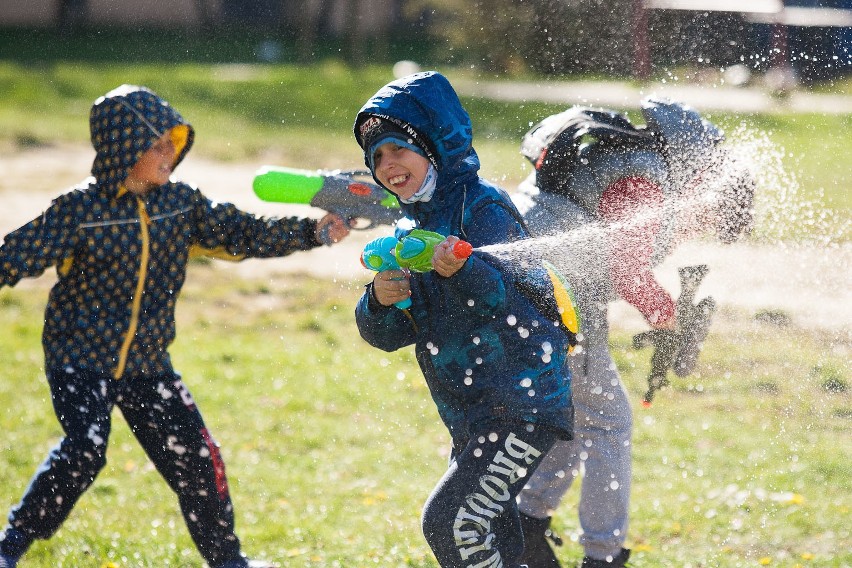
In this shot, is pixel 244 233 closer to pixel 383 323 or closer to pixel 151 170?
pixel 151 170

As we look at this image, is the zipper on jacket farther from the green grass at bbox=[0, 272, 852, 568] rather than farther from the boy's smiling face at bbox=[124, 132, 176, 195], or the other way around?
the green grass at bbox=[0, 272, 852, 568]

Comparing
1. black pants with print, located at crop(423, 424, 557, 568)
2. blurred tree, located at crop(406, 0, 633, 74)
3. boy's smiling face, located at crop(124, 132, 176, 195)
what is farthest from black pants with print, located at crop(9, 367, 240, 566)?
blurred tree, located at crop(406, 0, 633, 74)

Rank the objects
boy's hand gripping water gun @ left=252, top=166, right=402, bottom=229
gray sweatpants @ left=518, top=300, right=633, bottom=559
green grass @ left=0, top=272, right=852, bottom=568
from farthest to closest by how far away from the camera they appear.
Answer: green grass @ left=0, top=272, right=852, bottom=568 → boy's hand gripping water gun @ left=252, top=166, right=402, bottom=229 → gray sweatpants @ left=518, top=300, right=633, bottom=559

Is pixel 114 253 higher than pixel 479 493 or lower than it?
higher

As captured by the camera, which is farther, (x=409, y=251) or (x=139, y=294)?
(x=139, y=294)

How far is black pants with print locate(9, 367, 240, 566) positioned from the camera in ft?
10.6

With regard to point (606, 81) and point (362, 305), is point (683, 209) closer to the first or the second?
point (362, 305)

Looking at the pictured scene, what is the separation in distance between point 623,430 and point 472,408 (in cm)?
73

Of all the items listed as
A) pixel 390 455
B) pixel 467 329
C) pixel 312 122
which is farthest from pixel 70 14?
pixel 467 329

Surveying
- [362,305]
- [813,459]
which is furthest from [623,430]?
[813,459]

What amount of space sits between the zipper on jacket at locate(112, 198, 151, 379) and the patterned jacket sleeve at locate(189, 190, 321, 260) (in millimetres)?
193

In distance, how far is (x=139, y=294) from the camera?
3273 millimetres

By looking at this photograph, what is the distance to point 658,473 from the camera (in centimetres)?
441

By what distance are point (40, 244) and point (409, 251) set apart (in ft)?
3.75
